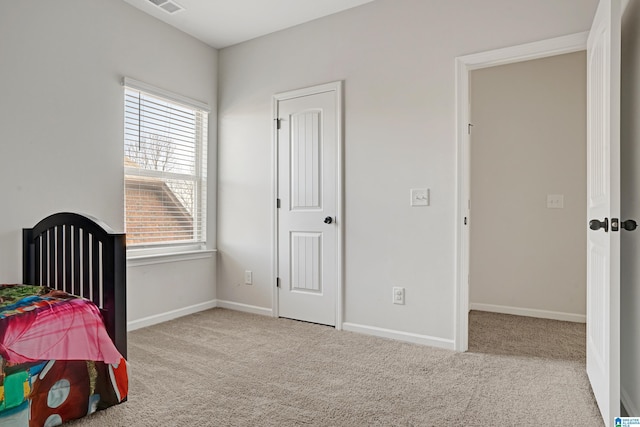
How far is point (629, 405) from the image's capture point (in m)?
1.81

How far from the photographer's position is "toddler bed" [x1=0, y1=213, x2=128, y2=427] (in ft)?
5.13

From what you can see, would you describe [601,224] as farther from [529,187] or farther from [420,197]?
[529,187]

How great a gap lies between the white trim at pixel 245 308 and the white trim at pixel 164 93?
184 centimetres

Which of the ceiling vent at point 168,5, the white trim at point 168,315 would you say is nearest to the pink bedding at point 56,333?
the white trim at point 168,315

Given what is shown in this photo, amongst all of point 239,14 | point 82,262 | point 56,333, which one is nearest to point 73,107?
point 82,262

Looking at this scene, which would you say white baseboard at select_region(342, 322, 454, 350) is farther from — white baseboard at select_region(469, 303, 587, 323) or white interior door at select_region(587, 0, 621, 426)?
white baseboard at select_region(469, 303, 587, 323)

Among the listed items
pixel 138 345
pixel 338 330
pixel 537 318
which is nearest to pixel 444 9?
pixel 338 330

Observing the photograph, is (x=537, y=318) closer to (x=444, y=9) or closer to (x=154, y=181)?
(x=444, y=9)

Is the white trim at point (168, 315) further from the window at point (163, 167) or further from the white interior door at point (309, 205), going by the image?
the white interior door at point (309, 205)

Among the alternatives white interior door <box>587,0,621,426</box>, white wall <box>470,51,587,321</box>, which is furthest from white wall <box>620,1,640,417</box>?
white wall <box>470,51,587,321</box>

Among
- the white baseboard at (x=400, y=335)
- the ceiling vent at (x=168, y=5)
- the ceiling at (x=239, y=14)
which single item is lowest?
the white baseboard at (x=400, y=335)

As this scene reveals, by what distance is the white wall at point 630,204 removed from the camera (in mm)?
1745

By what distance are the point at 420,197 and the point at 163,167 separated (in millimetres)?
2144

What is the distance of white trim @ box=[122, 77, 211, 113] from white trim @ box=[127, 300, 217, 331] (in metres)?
1.82
